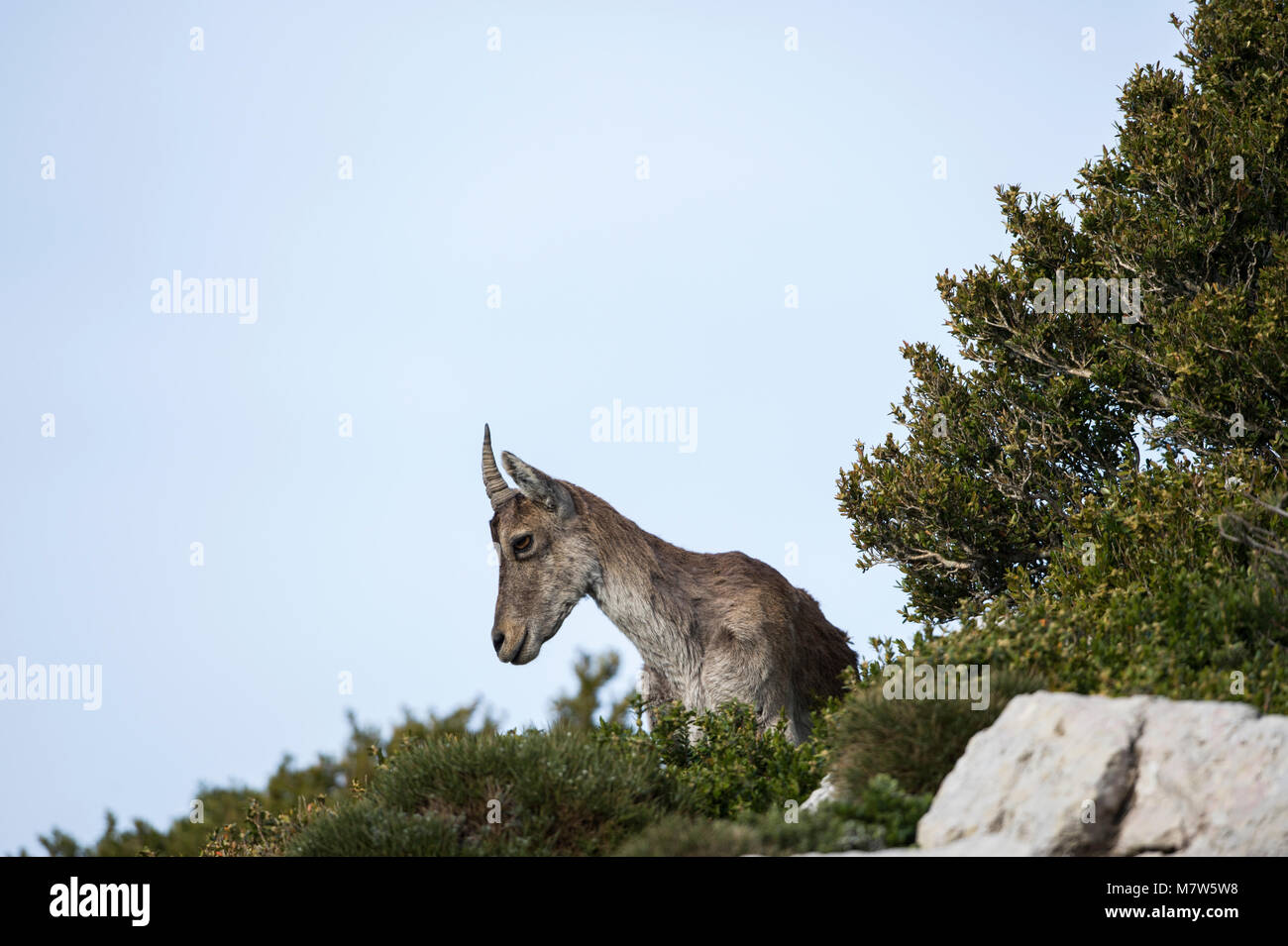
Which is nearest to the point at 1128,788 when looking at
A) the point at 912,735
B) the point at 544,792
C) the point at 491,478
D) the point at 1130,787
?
the point at 1130,787

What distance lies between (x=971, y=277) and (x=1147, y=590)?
6352mm

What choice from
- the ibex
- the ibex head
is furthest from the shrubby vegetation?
the ibex head

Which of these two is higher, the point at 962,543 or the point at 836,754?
the point at 962,543

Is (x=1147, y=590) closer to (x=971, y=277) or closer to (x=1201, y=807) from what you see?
(x=1201, y=807)

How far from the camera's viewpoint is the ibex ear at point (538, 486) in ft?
44.6

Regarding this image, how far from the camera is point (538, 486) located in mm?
13656

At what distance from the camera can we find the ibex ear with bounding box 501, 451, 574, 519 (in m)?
13.6

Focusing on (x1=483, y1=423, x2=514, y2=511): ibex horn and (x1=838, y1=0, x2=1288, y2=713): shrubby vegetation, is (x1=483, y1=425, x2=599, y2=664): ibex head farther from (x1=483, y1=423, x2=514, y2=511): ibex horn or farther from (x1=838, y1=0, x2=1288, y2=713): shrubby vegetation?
(x1=838, y1=0, x2=1288, y2=713): shrubby vegetation

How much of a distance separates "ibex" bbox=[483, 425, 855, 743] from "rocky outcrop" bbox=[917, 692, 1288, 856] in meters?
4.70

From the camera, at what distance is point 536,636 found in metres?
13.6

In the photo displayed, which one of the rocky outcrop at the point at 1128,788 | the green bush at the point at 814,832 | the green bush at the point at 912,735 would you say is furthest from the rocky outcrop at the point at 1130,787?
the green bush at the point at 912,735

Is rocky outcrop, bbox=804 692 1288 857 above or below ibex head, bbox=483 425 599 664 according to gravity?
below
